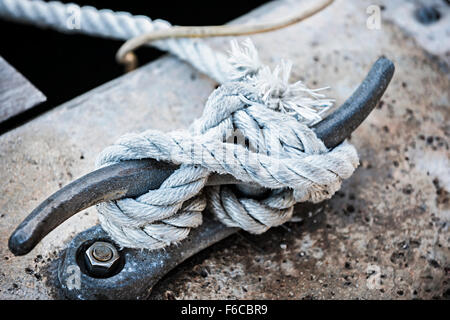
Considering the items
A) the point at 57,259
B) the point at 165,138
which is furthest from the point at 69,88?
the point at 165,138

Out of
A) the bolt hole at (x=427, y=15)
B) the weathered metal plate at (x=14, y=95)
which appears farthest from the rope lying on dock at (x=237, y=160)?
the bolt hole at (x=427, y=15)

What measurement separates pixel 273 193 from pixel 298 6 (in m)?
0.63

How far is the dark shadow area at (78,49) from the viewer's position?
1658mm

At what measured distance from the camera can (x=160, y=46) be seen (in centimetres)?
117

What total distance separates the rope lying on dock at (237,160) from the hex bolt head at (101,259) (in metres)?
0.02

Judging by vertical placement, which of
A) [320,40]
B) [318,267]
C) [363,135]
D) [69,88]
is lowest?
[69,88]

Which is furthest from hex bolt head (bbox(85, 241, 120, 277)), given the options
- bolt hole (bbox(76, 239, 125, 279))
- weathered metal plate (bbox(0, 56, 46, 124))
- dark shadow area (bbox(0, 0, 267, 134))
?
dark shadow area (bbox(0, 0, 267, 134))

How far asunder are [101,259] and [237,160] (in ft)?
0.87

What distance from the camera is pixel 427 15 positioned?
1301mm

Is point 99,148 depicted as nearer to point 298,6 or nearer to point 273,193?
point 273,193

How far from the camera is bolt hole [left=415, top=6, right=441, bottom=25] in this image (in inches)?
51.0

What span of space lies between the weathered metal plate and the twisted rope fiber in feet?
1.21

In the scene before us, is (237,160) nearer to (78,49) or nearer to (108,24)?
(108,24)

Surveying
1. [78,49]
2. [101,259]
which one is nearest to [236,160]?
[101,259]
